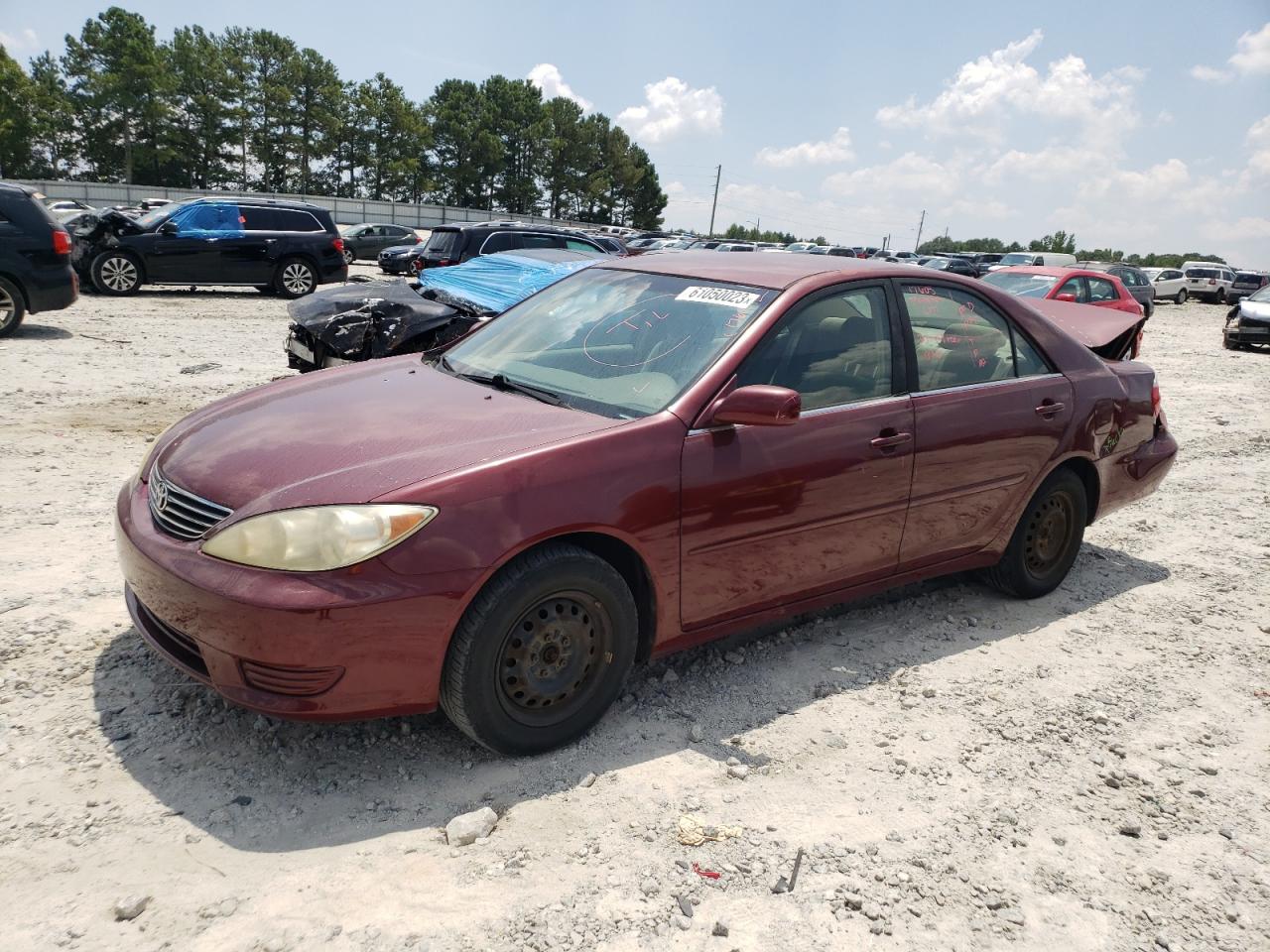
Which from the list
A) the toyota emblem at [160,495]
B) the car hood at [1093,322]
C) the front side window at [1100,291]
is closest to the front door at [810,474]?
the toyota emblem at [160,495]

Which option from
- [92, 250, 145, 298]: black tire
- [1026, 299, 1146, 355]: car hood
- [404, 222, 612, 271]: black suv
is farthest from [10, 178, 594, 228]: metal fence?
[1026, 299, 1146, 355]: car hood

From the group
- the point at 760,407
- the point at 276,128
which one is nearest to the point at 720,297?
the point at 760,407

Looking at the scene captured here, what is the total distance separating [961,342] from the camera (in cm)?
423

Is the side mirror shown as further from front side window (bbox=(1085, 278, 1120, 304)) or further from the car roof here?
front side window (bbox=(1085, 278, 1120, 304))

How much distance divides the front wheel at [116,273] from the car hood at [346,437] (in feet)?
46.3

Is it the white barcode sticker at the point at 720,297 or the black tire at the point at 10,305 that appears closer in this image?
the white barcode sticker at the point at 720,297

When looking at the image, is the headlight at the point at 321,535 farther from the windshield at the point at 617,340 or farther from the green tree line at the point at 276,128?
the green tree line at the point at 276,128

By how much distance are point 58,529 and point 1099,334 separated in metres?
6.15

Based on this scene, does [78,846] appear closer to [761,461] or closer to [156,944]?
[156,944]

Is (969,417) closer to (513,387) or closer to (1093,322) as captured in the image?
(513,387)

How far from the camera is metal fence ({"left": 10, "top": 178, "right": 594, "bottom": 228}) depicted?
52125 millimetres

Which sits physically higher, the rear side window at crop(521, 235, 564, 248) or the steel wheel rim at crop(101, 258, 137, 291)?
the rear side window at crop(521, 235, 564, 248)

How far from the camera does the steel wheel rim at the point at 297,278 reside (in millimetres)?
17469

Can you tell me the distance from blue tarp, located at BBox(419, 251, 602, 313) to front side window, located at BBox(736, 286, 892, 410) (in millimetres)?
4822
